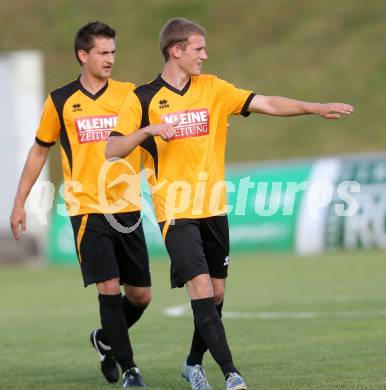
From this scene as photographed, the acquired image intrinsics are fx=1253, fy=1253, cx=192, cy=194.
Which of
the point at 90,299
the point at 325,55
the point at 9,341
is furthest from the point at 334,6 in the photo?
the point at 9,341

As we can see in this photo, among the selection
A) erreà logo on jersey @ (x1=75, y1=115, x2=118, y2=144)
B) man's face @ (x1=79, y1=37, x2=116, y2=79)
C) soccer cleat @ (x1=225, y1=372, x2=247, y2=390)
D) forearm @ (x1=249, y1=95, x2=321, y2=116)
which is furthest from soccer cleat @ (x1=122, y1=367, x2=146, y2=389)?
man's face @ (x1=79, y1=37, x2=116, y2=79)

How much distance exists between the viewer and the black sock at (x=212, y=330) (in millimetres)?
7688

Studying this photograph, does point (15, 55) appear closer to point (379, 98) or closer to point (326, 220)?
point (326, 220)

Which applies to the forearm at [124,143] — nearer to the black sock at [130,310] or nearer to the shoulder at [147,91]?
the shoulder at [147,91]

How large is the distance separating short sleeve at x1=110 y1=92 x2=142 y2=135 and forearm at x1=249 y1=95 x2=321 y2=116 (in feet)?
2.42

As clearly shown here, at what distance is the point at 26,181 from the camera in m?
8.98

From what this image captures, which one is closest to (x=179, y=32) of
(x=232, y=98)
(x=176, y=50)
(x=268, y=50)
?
(x=176, y=50)

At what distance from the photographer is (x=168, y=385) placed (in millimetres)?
8531

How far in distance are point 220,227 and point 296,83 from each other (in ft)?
110

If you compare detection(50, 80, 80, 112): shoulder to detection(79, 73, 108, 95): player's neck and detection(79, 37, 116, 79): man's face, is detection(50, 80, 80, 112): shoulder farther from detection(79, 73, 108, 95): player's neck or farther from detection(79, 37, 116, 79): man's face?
detection(79, 37, 116, 79): man's face

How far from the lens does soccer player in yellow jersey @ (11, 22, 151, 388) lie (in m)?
8.72

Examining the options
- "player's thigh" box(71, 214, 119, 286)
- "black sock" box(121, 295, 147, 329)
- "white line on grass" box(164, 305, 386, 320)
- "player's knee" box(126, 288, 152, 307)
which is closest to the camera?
"player's thigh" box(71, 214, 119, 286)

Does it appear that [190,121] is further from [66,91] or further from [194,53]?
[66,91]

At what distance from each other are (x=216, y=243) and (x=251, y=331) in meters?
3.53
